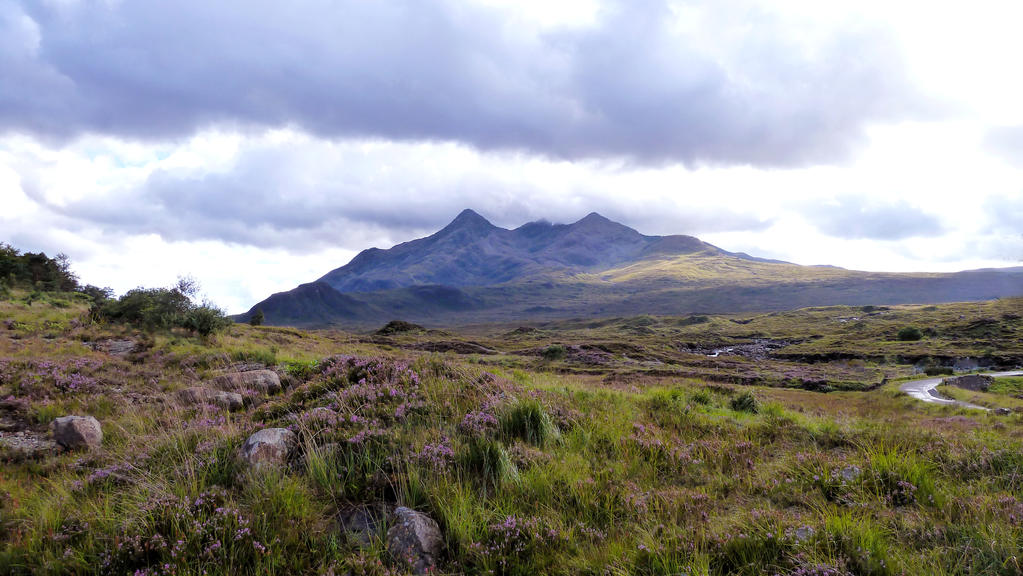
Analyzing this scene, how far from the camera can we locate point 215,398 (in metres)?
9.23

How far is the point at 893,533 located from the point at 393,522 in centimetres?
477

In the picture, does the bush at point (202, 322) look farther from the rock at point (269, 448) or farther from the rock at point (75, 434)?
the rock at point (269, 448)

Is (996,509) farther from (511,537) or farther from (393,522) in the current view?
(393,522)

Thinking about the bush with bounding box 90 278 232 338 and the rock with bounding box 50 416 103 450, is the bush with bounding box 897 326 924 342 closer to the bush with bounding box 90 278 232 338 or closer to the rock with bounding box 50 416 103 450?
the bush with bounding box 90 278 232 338

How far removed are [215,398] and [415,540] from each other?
6.92m

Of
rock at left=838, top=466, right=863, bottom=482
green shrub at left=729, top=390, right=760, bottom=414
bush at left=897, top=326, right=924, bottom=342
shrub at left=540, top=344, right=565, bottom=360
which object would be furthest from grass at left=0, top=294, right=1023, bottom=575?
bush at left=897, top=326, right=924, bottom=342

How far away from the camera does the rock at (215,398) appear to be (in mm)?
9109

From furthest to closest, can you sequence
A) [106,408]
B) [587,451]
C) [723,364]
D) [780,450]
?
1. [723,364]
2. [106,408]
3. [780,450]
4. [587,451]

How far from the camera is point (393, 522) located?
4.75m

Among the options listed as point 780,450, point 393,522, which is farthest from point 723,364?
point 393,522

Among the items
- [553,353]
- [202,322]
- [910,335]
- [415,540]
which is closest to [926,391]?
[553,353]

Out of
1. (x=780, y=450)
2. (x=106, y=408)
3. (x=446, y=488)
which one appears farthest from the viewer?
(x=106, y=408)

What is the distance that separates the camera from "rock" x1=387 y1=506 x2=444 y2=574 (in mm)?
4233

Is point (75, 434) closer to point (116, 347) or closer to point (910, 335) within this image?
point (116, 347)
